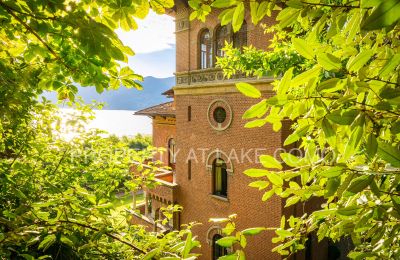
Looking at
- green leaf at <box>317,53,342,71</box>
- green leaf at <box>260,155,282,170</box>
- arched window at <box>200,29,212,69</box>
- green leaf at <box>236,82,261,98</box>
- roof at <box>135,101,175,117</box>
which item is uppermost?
arched window at <box>200,29,212,69</box>

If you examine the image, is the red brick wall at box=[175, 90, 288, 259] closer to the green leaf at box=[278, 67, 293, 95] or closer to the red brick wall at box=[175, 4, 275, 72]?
the red brick wall at box=[175, 4, 275, 72]

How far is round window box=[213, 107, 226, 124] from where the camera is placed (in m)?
10.7

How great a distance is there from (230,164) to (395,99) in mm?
9746

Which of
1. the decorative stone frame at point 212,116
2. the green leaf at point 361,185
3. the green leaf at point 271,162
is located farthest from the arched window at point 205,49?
the green leaf at point 361,185

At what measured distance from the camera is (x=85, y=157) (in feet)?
18.6

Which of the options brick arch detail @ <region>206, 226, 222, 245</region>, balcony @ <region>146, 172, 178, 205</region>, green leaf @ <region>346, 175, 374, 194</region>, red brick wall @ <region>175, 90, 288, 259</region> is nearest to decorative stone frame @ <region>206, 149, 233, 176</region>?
red brick wall @ <region>175, 90, 288, 259</region>

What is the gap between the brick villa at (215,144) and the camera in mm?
9562

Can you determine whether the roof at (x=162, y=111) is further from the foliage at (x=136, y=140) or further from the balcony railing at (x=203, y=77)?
the balcony railing at (x=203, y=77)

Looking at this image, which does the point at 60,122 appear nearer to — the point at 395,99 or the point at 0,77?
the point at 0,77

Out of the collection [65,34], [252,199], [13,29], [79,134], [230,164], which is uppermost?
[13,29]

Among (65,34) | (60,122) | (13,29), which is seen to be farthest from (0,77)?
(60,122)

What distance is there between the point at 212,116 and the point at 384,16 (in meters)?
10.3

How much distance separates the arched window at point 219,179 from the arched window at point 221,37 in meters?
4.53

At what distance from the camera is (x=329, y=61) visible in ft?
3.16
